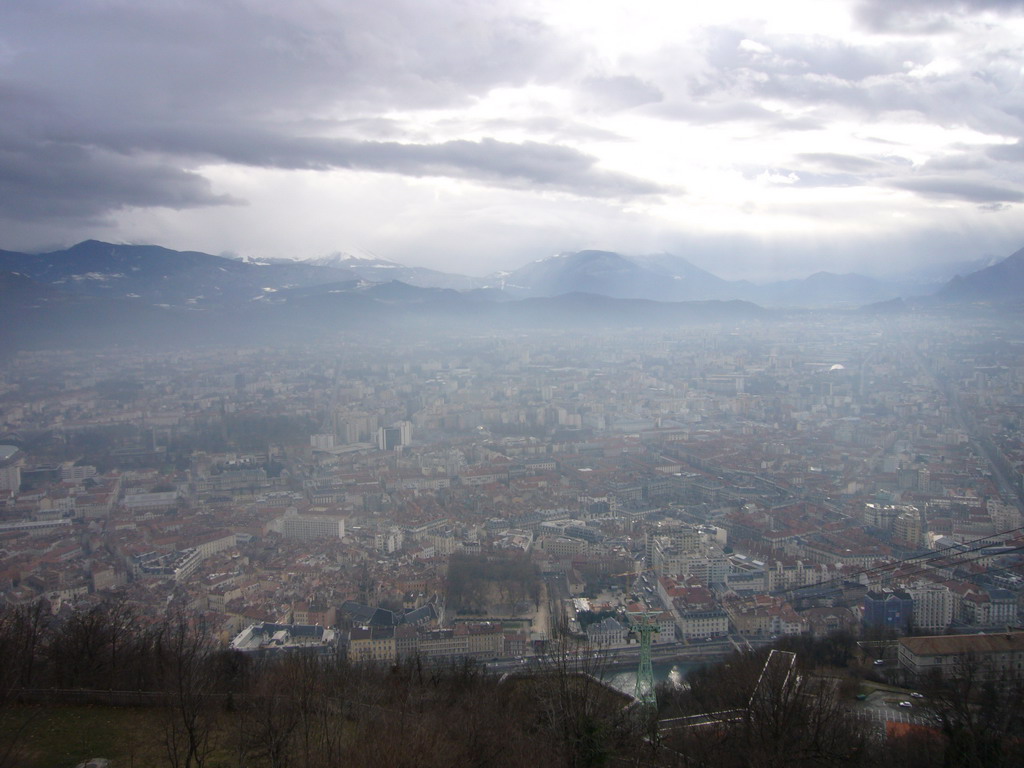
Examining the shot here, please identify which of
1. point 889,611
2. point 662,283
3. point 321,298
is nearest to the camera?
point 889,611

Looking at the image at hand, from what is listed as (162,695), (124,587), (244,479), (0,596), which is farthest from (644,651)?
(244,479)

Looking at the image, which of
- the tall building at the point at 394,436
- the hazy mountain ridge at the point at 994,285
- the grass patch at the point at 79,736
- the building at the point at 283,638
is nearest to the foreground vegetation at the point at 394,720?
the grass patch at the point at 79,736

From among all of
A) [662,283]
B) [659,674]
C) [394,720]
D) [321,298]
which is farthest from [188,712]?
[662,283]

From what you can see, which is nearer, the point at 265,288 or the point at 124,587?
the point at 124,587

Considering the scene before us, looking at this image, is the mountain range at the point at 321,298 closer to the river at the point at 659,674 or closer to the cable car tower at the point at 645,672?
the river at the point at 659,674

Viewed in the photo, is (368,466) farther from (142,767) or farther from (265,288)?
(265,288)

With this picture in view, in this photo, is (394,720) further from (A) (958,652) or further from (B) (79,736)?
(A) (958,652)

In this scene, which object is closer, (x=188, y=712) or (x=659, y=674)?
(x=188, y=712)

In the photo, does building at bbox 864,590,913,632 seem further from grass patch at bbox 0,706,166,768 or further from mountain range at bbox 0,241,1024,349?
mountain range at bbox 0,241,1024,349

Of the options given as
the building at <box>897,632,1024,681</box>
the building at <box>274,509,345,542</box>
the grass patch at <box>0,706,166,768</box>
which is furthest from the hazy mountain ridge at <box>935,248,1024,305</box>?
the grass patch at <box>0,706,166,768</box>
